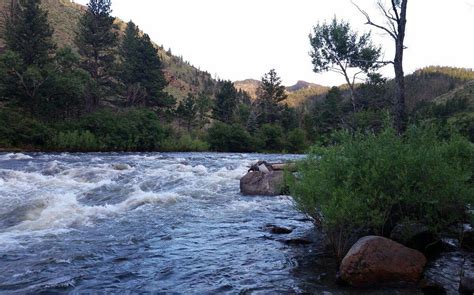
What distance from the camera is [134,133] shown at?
132 ft

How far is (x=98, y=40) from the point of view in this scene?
51875 mm

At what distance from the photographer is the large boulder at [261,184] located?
14578mm

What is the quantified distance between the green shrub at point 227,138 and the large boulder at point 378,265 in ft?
143

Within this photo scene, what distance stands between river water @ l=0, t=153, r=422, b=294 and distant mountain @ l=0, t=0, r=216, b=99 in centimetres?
6320

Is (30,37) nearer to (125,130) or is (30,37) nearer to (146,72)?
(125,130)

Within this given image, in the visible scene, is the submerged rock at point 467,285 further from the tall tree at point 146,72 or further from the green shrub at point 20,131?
the tall tree at point 146,72

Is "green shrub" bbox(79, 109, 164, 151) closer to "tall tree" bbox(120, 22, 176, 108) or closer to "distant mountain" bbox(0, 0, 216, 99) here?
"tall tree" bbox(120, 22, 176, 108)

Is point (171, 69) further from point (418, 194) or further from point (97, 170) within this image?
point (418, 194)

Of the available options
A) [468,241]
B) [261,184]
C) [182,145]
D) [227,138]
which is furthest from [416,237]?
[227,138]

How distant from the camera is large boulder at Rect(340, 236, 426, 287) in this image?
19.5ft

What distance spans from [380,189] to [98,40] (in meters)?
52.3

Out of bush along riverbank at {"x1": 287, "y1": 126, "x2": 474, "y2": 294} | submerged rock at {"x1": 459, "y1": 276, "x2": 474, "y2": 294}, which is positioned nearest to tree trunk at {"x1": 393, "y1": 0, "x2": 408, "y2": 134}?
bush along riverbank at {"x1": 287, "y1": 126, "x2": 474, "y2": 294}

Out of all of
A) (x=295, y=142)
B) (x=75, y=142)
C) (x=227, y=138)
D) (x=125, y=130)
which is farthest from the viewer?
(x=295, y=142)

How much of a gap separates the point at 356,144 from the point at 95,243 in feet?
19.1
